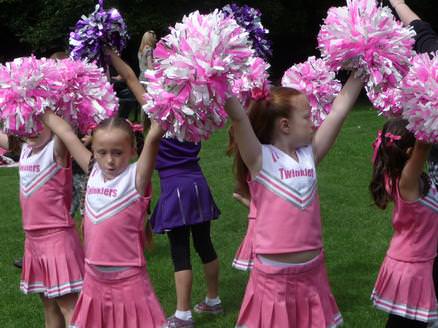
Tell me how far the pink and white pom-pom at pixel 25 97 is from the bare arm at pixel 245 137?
3.34ft

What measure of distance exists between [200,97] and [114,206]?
110cm

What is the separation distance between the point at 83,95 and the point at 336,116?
131cm

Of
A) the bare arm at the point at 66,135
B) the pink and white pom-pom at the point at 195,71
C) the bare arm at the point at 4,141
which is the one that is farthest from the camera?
the bare arm at the point at 4,141

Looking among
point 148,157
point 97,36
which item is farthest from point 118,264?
point 97,36

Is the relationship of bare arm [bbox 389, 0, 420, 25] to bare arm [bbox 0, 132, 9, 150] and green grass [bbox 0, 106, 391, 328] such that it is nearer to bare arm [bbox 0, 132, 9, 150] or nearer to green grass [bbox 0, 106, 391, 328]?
green grass [bbox 0, 106, 391, 328]

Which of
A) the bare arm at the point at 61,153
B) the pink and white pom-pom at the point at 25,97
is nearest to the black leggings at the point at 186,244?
the bare arm at the point at 61,153

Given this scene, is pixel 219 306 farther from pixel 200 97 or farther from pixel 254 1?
pixel 254 1

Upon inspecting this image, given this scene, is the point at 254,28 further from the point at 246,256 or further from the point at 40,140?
the point at 40,140

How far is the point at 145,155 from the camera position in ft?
11.1

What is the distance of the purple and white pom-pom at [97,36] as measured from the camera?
386 cm

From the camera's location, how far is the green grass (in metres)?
5.19

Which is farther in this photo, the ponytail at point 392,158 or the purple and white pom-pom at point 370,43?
the ponytail at point 392,158

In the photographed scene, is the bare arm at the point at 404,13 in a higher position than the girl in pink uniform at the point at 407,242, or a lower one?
higher

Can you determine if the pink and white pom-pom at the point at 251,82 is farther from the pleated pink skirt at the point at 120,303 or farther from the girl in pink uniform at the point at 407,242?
the pleated pink skirt at the point at 120,303
